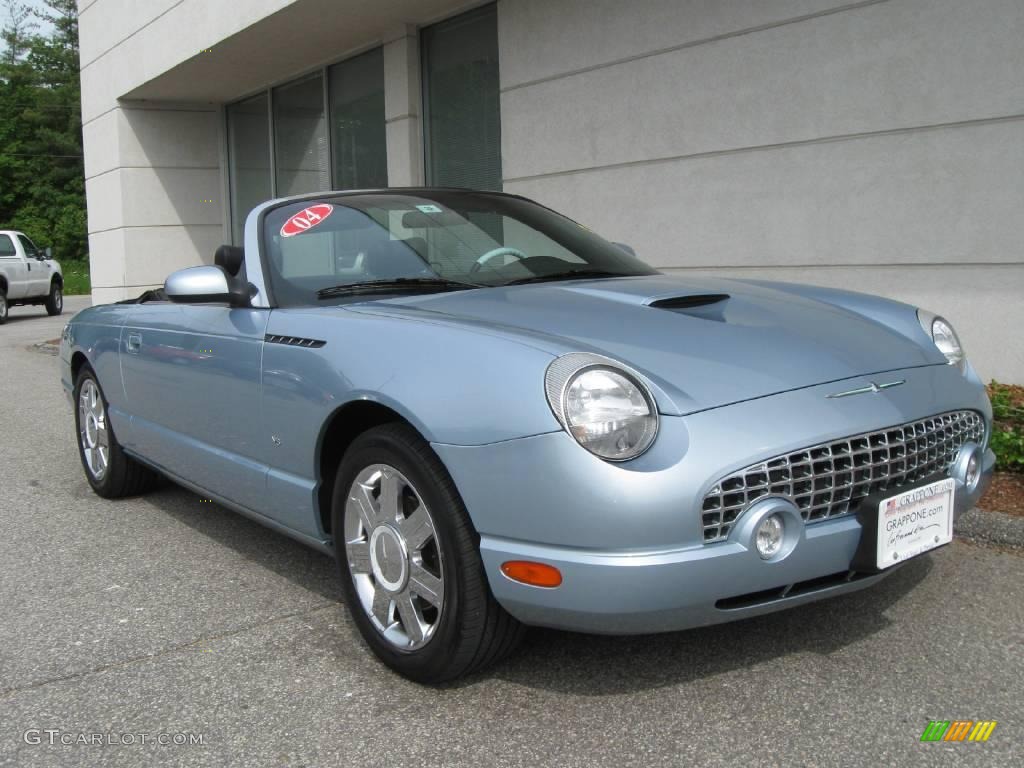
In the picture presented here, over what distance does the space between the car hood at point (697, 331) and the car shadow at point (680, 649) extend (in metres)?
0.83

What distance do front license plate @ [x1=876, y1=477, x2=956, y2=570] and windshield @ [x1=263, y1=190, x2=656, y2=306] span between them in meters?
1.55

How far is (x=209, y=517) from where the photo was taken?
482 centimetres

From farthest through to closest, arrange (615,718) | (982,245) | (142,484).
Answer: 1. (982,245)
2. (142,484)
3. (615,718)

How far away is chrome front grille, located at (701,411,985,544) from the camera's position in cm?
239

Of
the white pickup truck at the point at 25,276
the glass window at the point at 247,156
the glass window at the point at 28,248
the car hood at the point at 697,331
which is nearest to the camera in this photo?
the car hood at the point at 697,331

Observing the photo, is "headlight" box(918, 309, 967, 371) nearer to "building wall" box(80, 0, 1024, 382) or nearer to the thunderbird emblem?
the thunderbird emblem

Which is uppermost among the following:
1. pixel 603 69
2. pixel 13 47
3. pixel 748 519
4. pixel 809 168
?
pixel 13 47

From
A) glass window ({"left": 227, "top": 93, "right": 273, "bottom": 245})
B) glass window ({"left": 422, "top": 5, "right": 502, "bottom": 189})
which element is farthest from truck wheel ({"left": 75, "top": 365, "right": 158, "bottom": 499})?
glass window ({"left": 227, "top": 93, "right": 273, "bottom": 245})

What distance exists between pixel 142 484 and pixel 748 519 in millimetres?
3728

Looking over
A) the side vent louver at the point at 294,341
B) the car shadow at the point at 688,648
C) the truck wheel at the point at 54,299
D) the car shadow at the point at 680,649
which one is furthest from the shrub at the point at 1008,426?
the truck wheel at the point at 54,299

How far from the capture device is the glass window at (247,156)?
47.3ft

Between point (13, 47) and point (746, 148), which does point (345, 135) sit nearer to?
point (746, 148)

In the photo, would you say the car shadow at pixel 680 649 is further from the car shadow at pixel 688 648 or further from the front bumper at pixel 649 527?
the front bumper at pixel 649 527

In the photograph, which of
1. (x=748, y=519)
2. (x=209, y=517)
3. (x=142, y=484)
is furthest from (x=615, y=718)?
(x=142, y=484)
